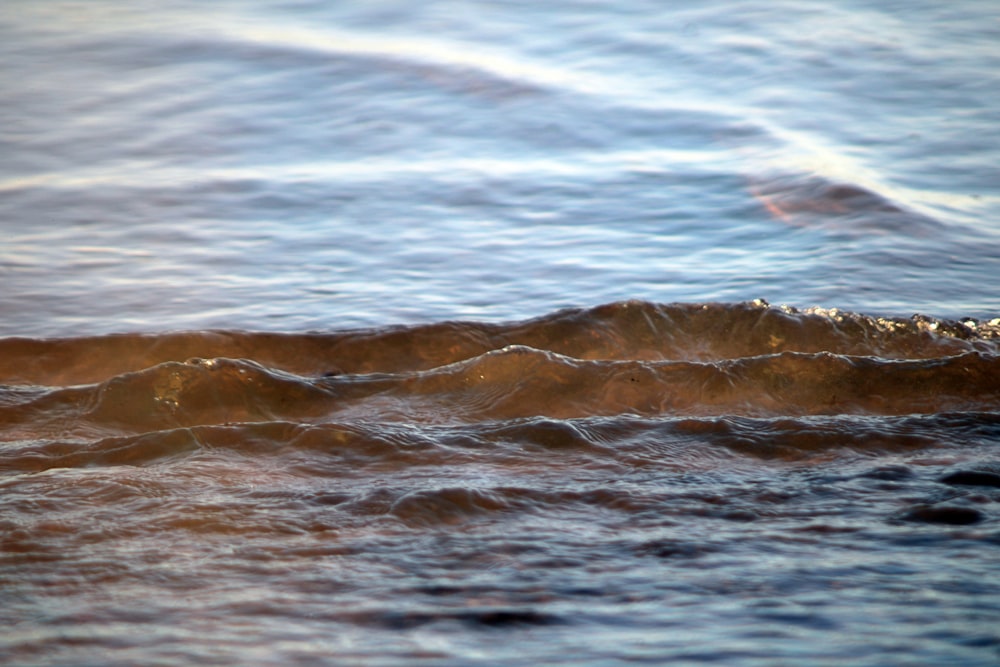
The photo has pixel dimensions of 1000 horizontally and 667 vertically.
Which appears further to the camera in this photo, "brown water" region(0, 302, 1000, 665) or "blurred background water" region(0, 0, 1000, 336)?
"blurred background water" region(0, 0, 1000, 336)

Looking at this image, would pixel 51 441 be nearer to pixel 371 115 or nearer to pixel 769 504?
pixel 769 504

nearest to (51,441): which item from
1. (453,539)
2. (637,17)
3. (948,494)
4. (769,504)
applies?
(453,539)

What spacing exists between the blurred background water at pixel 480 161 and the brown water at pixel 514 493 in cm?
40

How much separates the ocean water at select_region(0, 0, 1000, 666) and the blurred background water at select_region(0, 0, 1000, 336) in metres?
0.03

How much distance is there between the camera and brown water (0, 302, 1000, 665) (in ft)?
7.51

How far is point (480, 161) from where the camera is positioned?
6680 mm

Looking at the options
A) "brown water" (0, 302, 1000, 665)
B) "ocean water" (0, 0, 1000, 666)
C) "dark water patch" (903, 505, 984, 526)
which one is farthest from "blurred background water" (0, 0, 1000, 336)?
"dark water patch" (903, 505, 984, 526)

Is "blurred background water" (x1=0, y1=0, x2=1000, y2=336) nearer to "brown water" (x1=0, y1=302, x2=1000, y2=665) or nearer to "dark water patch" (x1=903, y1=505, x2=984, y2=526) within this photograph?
"brown water" (x1=0, y1=302, x2=1000, y2=665)

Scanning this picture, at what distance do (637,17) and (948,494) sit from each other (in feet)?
26.2

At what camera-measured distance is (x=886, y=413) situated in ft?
12.0

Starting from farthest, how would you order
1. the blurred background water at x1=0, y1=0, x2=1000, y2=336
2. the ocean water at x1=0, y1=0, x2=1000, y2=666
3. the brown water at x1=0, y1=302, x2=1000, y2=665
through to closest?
1. the blurred background water at x1=0, y1=0, x2=1000, y2=336
2. the ocean water at x1=0, y1=0, x2=1000, y2=666
3. the brown water at x1=0, y1=302, x2=1000, y2=665

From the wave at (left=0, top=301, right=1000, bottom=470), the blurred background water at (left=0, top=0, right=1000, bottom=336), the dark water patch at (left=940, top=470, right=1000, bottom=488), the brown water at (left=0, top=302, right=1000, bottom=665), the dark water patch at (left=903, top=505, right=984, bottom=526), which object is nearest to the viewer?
the brown water at (left=0, top=302, right=1000, bottom=665)

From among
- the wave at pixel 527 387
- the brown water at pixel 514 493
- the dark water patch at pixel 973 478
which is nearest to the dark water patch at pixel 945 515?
the brown water at pixel 514 493

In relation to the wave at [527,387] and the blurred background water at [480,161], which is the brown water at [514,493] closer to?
the wave at [527,387]
